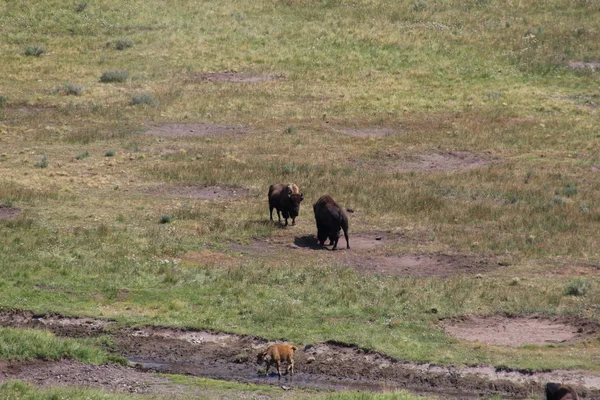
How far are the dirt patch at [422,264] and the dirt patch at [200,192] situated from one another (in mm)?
7224

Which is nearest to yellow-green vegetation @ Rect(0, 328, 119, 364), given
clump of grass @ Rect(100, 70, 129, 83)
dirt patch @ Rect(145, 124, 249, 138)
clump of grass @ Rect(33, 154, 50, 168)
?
clump of grass @ Rect(33, 154, 50, 168)

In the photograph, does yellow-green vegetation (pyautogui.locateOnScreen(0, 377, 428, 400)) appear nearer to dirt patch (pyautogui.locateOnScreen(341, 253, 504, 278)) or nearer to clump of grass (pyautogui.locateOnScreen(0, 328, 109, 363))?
clump of grass (pyautogui.locateOnScreen(0, 328, 109, 363))

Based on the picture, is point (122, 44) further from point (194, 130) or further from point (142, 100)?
point (194, 130)

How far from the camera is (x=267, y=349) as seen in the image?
20375 mm

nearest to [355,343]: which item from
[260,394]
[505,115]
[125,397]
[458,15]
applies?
[260,394]

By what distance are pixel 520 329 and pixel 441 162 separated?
18238mm

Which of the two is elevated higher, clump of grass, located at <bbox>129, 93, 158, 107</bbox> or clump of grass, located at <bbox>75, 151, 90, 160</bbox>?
clump of grass, located at <bbox>129, 93, 158, 107</bbox>

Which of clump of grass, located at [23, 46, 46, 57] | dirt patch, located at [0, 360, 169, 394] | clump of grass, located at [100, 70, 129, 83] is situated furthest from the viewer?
clump of grass, located at [23, 46, 46, 57]

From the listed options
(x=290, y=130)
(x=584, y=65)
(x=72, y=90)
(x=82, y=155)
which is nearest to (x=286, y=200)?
(x=82, y=155)

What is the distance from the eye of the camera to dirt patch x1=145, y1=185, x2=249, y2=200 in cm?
3406

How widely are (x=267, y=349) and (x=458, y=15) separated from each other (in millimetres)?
45607

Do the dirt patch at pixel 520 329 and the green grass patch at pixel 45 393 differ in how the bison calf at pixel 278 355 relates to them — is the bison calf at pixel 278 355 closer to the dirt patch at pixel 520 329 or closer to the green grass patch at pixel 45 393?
the green grass patch at pixel 45 393

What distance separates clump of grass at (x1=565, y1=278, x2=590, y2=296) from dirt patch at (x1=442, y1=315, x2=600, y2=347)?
161 cm

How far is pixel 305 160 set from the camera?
129ft
